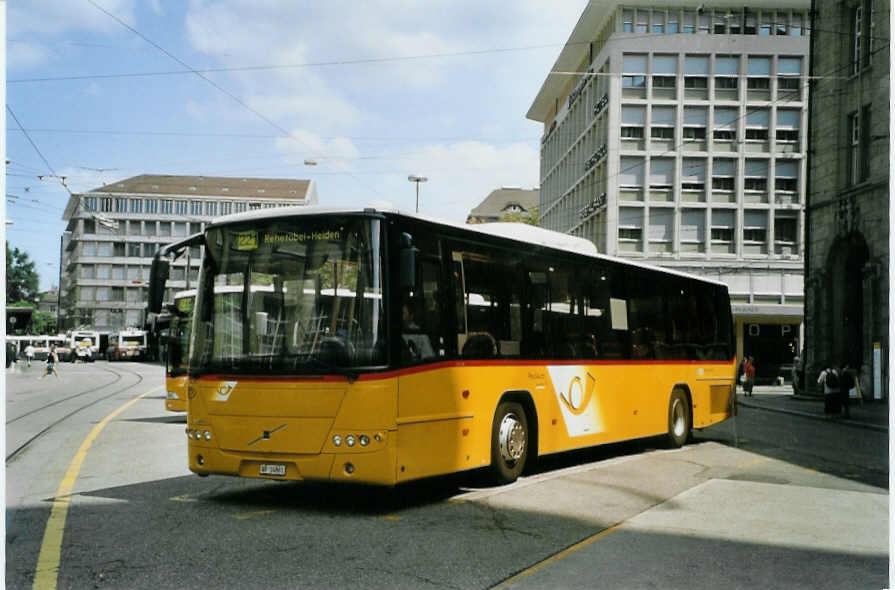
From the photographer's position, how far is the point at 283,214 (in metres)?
9.53

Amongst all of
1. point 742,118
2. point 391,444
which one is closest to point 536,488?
point 391,444

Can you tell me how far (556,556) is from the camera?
720cm

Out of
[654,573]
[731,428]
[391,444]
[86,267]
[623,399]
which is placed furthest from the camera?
[86,267]

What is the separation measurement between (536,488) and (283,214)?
400 centimetres

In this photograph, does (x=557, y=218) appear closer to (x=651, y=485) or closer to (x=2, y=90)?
(x=651, y=485)

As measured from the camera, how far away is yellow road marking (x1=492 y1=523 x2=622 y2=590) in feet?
21.1

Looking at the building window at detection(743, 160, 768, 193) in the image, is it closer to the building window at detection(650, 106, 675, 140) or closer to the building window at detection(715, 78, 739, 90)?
the building window at detection(715, 78, 739, 90)

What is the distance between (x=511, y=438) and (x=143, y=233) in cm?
9147

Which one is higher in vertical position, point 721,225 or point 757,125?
point 757,125

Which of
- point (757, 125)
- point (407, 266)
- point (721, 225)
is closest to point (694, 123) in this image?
point (757, 125)

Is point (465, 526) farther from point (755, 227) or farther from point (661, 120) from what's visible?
point (755, 227)

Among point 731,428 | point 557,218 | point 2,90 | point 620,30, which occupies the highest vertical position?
point 620,30

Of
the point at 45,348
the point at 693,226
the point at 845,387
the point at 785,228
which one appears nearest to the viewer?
the point at 845,387

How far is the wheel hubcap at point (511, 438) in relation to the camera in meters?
11.0
